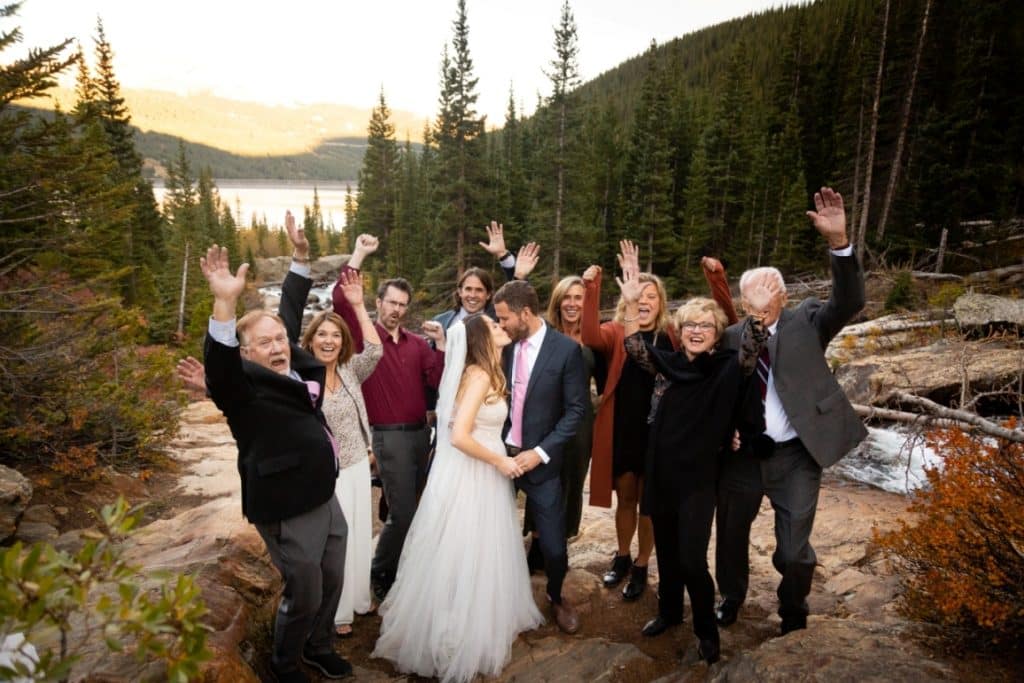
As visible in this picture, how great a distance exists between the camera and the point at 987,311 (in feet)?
33.9

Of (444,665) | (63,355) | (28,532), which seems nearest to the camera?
(444,665)

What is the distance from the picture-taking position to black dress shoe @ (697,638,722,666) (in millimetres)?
3363

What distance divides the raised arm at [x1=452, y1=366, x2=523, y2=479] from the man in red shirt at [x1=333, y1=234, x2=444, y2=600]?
2.99ft

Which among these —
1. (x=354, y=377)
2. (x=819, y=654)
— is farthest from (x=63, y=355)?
(x=819, y=654)

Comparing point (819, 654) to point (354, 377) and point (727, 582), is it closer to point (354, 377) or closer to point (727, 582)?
point (727, 582)

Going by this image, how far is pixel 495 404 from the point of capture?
12.1 feet

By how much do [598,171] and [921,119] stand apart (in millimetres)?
17897

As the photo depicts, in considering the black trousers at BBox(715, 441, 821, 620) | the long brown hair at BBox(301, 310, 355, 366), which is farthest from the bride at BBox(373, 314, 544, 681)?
the black trousers at BBox(715, 441, 821, 620)

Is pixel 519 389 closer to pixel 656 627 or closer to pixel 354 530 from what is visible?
pixel 354 530

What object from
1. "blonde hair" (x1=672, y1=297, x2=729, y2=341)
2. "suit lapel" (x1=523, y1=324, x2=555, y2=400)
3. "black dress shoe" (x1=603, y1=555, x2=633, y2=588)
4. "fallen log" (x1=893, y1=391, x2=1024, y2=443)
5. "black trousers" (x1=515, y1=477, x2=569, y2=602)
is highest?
"blonde hair" (x1=672, y1=297, x2=729, y2=341)

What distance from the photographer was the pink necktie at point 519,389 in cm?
400

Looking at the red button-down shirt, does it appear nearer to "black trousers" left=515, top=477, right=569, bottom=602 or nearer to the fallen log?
"black trousers" left=515, top=477, right=569, bottom=602

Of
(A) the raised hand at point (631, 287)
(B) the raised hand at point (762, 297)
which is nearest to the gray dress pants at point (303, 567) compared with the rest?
(A) the raised hand at point (631, 287)

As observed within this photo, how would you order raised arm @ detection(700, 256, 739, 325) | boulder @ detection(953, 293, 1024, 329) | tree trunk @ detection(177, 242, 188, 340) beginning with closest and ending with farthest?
raised arm @ detection(700, 256, 739, 325) → boulder @ detection(953, 293, 1024, 329) → tree trunk @ detection(177, 242, 188, 340)
